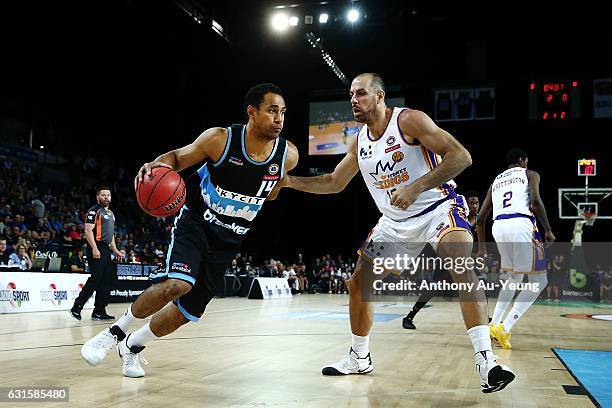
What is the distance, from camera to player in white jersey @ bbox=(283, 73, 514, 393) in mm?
3232

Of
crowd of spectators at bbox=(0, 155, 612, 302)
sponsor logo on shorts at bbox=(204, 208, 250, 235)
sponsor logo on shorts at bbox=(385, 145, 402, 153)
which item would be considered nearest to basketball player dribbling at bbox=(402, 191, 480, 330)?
sponsor logo on shorts at bbox=(385, 145, 402, 153)

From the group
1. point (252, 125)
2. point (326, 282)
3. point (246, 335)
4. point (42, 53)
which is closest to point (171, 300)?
point (252, 125)

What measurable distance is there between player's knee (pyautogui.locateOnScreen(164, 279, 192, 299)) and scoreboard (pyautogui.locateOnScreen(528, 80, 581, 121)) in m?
16.5

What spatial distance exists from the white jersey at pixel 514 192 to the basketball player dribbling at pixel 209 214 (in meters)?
2.89

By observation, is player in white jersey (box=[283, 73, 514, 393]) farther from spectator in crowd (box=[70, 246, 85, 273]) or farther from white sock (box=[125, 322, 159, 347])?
spectator in crowd (box=[70, 246, 85, 273])

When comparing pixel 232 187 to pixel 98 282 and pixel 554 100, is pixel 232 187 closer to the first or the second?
pixel 98 282

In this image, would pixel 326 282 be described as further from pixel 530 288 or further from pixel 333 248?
pixel 530 288

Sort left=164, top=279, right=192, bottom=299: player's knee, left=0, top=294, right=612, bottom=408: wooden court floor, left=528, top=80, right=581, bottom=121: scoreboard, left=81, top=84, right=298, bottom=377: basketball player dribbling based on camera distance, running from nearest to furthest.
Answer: left=0, top=294, right=612, bottom=408: wooden court floor < left=164, top=279, right=192, bottom=299: player's knee < left=81, top=84, right=298, bottom=377: basketball player dribbling < left=528, top=80, right=581, bottom=121: scoreboard

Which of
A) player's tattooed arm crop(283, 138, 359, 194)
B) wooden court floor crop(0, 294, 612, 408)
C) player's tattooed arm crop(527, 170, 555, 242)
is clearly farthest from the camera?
player's tattooed arm crop(527, 170, 555, 242)

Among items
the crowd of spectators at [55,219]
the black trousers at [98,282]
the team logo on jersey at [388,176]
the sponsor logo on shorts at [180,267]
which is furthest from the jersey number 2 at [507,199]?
the crowd of spectators at [55,219]

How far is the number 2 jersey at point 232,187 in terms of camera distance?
12.1ft

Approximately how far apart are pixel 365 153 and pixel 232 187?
0.91 metres

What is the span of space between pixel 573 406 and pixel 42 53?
1728 centimetres

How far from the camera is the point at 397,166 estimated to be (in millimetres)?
3574
